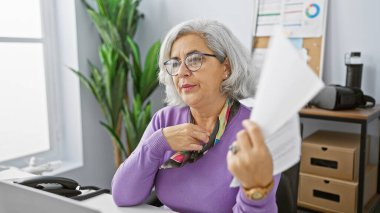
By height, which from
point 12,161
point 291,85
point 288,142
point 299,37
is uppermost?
point 299,37

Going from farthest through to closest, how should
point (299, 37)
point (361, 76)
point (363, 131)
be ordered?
point (299, 37)
point (361, 76)
point (363, 131)

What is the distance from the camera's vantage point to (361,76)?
2156 millimetres

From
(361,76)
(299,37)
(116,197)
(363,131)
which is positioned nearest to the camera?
(116,197)

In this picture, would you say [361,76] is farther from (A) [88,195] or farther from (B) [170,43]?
(A) [88,195]

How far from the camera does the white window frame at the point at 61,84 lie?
2.72 m

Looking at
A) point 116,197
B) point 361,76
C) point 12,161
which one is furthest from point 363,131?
point 12,161

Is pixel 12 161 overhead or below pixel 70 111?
below

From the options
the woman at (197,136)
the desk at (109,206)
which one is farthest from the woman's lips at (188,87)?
the desk at (109,206)

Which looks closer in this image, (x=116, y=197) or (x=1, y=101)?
(x=116, y=197)

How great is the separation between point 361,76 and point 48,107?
90.7 inches

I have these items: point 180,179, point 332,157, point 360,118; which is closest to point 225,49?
point 180,179

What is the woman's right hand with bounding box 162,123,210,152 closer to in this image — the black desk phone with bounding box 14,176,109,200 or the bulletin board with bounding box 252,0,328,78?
the black desk phone with bounding box 14,176,109,200

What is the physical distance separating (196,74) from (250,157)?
0.64m

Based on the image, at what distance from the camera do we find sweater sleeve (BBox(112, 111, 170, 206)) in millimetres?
1161
